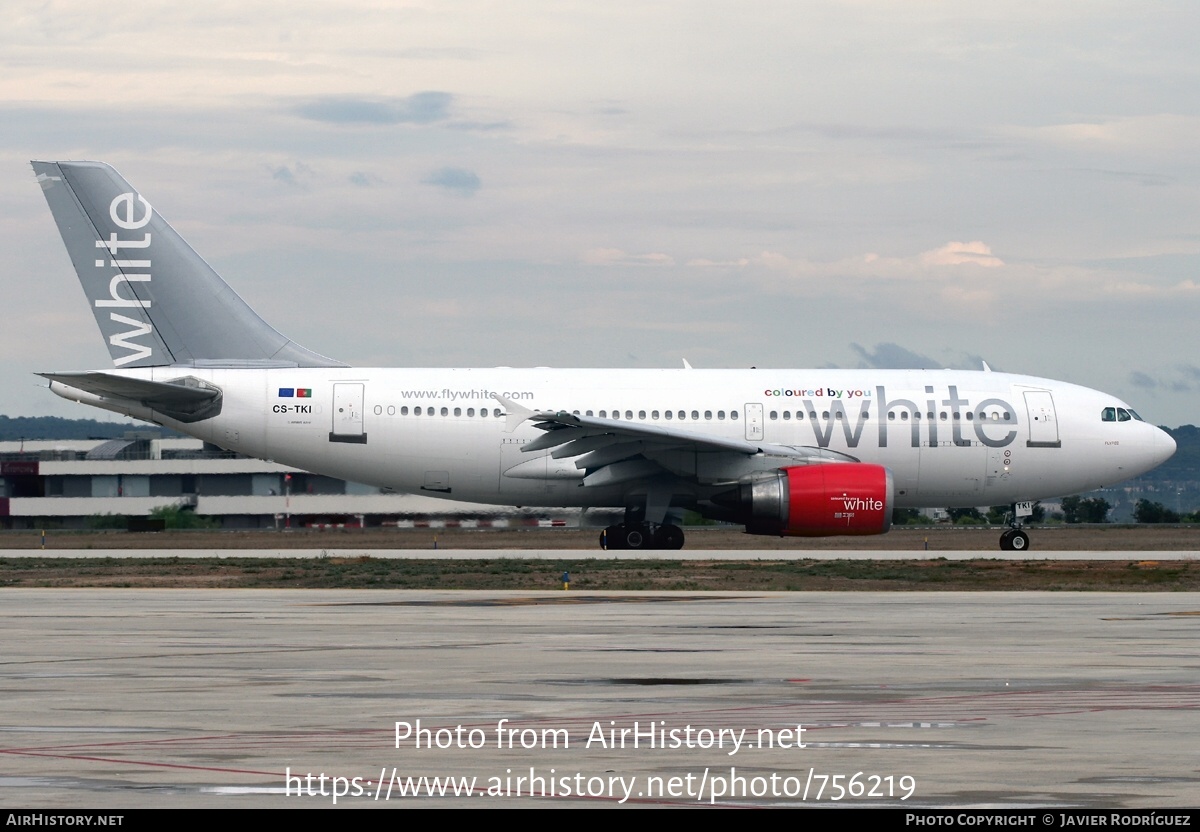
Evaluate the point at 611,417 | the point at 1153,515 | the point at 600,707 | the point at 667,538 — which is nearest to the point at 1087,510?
the point at 1153,515

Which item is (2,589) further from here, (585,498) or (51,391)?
(585,498)

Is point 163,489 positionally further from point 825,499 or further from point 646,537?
point 825,499

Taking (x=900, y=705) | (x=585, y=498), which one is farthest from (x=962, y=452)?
(x=900, y=705)

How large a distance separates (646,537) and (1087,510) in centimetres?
3490

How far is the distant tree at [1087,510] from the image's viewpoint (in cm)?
6319

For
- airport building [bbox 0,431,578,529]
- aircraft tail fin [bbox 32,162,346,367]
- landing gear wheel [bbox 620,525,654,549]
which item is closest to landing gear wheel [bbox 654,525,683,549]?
landing gear wheel [bbox 620,525,654,549]

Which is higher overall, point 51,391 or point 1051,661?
point 51,391

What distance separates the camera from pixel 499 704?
37.0 ft

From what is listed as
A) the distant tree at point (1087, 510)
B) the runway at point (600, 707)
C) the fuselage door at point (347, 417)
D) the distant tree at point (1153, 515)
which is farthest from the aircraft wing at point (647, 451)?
the distant tree at point (1087, 510)

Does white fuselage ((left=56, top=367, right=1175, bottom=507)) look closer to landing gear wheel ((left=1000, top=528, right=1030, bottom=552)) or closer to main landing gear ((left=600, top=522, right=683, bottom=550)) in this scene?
main landing gear ((left=600, top=522, right=683, bottom=550))

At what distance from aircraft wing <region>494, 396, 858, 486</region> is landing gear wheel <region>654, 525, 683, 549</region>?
1.26 metres

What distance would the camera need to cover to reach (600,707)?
1112cm

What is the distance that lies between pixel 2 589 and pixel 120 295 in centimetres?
1107
